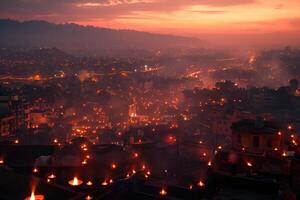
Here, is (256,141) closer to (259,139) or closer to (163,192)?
(259,139)

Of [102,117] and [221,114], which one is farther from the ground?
[221,114]

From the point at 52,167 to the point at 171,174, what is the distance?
35.8ft

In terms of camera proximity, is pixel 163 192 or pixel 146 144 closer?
pixel 163 192

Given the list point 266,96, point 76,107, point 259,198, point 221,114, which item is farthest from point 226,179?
point 76,107

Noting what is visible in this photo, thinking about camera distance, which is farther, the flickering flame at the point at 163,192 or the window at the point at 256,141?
the window at the point at 256,141

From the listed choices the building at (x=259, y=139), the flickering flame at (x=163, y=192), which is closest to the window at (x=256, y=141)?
the building at (x=259, y=139)

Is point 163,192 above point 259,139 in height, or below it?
above

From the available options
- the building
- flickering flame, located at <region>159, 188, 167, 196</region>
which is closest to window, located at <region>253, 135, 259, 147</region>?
the building

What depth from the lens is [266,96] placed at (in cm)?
4938

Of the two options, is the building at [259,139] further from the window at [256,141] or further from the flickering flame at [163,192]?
the flickering flame at [163,192]

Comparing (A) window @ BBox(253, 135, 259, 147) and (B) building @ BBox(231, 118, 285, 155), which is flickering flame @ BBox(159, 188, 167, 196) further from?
(A) window @ BBox(253, 135, 259, 147)

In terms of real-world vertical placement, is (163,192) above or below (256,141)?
above

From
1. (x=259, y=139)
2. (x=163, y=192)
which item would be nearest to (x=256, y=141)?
(x=259, y=139)

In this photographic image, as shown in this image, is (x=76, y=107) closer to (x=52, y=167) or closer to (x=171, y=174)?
(x=171, y=174)
